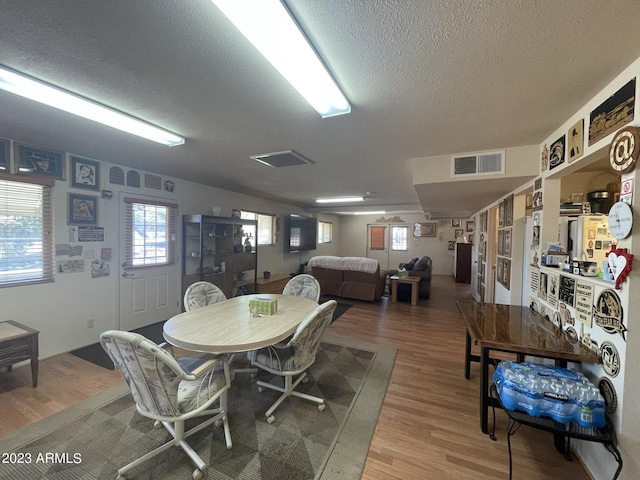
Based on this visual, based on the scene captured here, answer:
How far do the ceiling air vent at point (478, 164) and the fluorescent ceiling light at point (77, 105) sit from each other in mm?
2833

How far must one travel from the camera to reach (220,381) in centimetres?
162

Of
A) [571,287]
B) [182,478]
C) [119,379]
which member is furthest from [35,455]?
[571,287]

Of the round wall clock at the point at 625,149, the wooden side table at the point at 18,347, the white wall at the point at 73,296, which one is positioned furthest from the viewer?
the white wall at the point at 73,296

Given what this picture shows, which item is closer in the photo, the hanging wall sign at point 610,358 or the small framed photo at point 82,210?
the hanging wall sign at point 610,358

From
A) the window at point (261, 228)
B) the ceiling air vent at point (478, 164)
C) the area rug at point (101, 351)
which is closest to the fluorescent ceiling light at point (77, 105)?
the area rug at point (101, 351)

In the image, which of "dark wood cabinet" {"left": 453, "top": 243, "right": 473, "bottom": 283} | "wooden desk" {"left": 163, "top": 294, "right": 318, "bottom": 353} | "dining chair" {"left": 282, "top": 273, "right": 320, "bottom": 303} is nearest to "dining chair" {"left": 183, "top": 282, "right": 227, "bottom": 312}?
"wooden desk" {"left": 163, "top": 294, "right": 318, "bottom": 353}

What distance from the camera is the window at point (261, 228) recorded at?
5.39 metres

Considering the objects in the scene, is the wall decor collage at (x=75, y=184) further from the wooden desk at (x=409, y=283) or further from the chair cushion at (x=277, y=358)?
the wooden desk at (x=409, y=283)

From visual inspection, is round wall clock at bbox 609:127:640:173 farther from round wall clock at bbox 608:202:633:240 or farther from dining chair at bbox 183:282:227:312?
dining chair at bbox 183:282:227:312

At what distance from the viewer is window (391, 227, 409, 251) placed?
958 centimetres

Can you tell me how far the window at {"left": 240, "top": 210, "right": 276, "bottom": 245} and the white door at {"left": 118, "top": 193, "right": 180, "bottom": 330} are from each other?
1.54 m

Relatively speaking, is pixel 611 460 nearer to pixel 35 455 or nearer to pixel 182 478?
pixel 182 478

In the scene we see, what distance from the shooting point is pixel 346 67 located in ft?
4.40

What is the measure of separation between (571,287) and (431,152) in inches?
66.0
